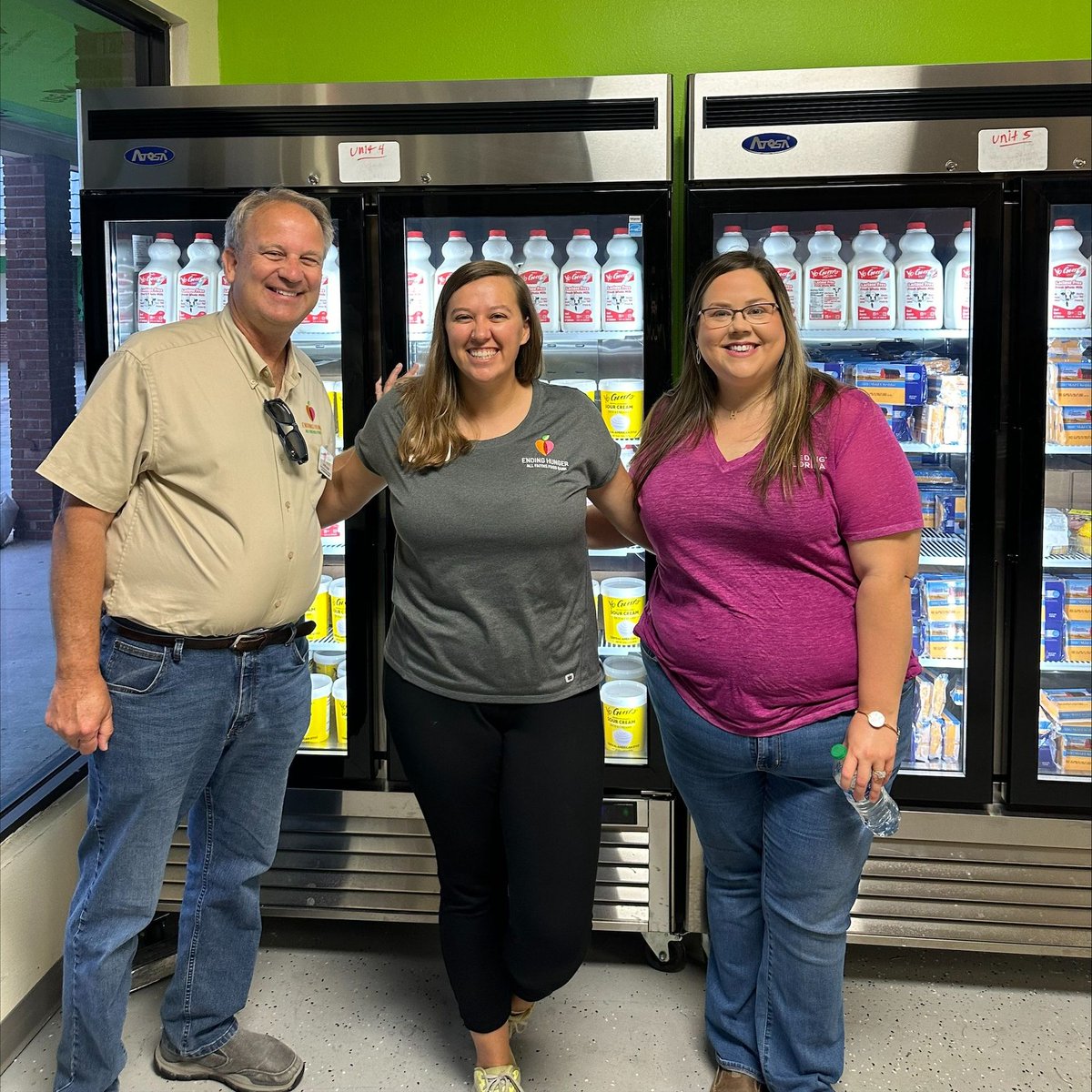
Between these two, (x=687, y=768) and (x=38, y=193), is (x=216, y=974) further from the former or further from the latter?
(x=38, y=193)

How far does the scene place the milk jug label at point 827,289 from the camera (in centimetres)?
257

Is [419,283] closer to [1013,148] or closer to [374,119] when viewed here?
[374,119]

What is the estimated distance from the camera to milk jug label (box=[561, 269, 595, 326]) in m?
2.65

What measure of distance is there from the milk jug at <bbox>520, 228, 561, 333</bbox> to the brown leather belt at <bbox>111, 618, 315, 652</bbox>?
3.64ft

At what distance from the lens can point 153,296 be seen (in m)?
2.69

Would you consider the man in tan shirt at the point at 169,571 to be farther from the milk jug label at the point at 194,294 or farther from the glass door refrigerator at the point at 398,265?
the milk jug label at the point at 194,294

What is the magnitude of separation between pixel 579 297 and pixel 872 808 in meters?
1.48

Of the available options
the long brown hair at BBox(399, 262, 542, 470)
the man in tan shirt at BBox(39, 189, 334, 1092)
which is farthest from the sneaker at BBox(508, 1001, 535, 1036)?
the long brown hair at BBox(399, 262, 542, 470)

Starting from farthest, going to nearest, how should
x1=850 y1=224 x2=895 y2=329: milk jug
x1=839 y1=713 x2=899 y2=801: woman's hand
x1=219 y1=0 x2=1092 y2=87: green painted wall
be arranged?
x1=219 y1=0 x2=1092 y2=87: green painted wall → x1=850 y1=224 x2=895 y2=329: milk jug → x1=839 y1=713 x2=899 y2=801: woman's hand

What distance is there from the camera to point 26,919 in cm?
245

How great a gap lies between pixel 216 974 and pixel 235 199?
184 cm

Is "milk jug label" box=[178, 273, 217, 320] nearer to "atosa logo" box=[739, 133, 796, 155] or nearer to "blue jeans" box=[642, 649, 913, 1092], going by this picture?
"atosa logo" box=[739, 133, 796, 155]

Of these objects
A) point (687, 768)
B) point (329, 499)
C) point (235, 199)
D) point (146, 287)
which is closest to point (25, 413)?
point (146, 287)

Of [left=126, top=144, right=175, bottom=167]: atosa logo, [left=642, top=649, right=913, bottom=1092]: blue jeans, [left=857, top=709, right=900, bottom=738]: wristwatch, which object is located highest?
[left=126, top=144, right=175, bottom=167]: atosa logo
